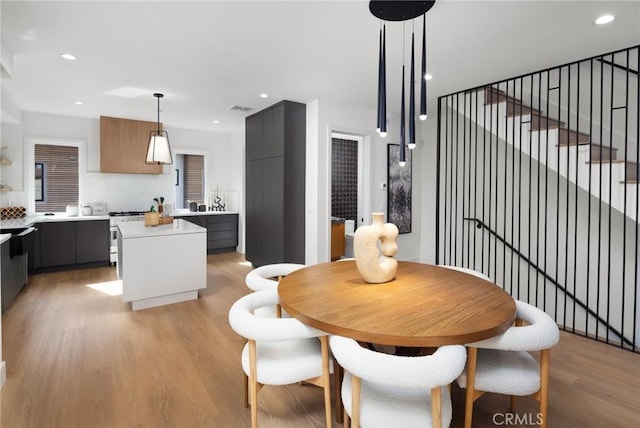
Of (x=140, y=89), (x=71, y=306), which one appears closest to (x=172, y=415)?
(x=71, y=306)

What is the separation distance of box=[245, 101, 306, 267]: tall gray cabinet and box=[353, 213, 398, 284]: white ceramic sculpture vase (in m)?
2.61

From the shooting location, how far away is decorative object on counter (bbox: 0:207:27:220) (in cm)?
480

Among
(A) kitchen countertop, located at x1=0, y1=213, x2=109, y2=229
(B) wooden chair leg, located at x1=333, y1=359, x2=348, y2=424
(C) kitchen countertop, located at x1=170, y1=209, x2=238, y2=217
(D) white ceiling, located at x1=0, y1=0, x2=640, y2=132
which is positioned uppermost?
(D) white ceiling, located at x1=0, y1=0, x2=640, y2=132

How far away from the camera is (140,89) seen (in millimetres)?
3938

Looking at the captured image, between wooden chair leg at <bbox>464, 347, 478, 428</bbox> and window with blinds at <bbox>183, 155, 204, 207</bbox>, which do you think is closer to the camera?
wooden chair leg at <bbox>464, 347, 478, 428</bbox>

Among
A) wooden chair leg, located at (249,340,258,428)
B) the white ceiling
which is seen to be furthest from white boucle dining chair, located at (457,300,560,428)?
the white ceiling

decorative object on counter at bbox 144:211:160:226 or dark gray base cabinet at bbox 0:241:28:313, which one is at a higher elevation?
decorative object on counter at bbox 144:211:160:226

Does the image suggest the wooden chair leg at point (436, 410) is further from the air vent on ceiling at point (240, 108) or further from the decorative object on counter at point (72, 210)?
the decorative object on counter at point (72, 210)

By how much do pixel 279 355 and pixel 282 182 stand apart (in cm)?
300
